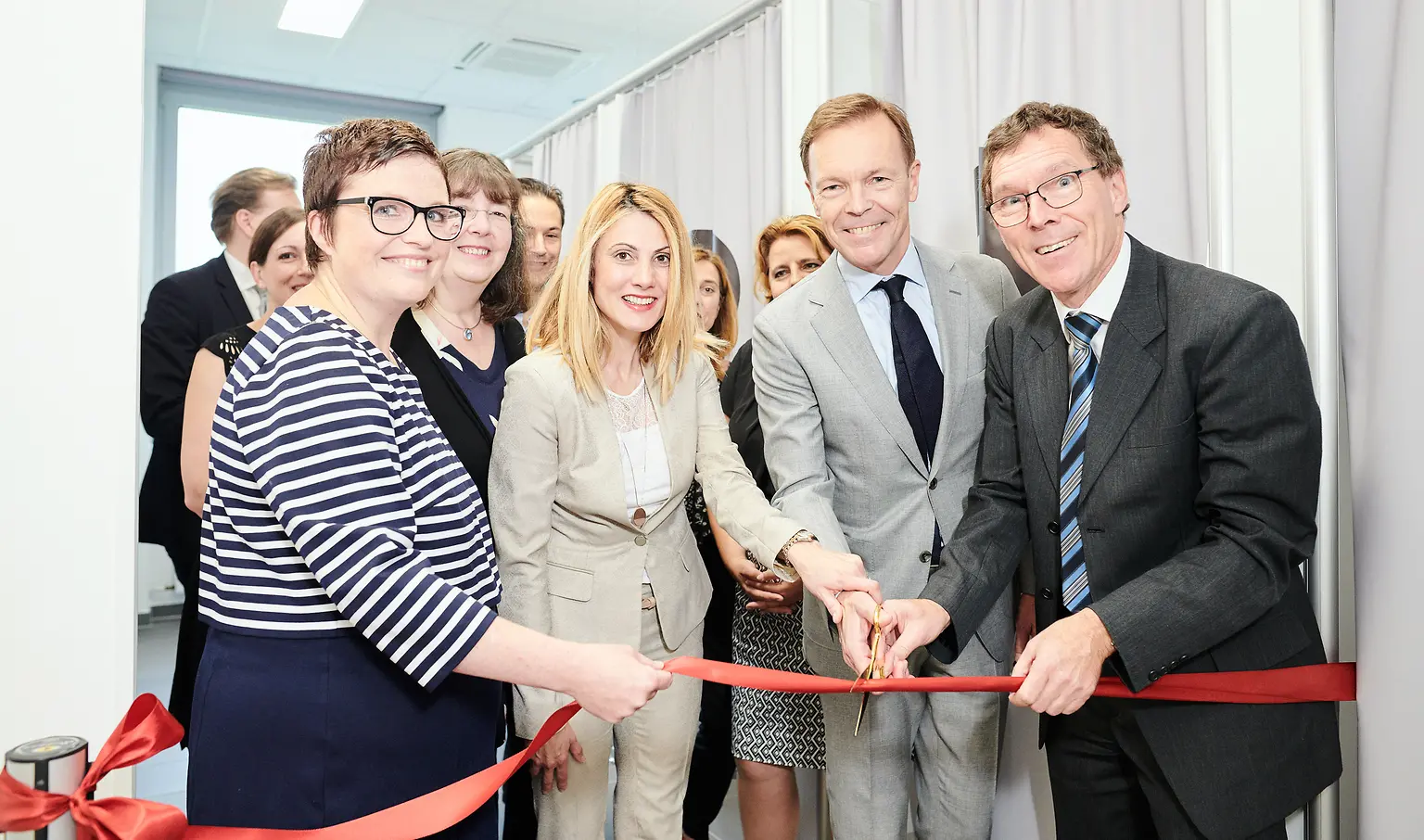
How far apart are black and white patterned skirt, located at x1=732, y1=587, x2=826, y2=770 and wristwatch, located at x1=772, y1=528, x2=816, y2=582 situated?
550 millimetres

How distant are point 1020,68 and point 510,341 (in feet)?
5.14

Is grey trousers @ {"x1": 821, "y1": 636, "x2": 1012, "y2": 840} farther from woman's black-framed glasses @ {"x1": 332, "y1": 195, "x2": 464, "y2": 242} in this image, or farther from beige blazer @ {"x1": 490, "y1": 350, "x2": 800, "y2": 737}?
woman's black-framed glasses @ {"x1": 332, "y1": 195, "x2": 464, "y2": 242}

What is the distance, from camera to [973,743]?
2.05m

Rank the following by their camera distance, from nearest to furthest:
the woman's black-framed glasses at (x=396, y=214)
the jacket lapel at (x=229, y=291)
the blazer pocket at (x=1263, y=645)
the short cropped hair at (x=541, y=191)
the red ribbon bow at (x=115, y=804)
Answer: the red ribbon bow at (x=115, y=804)
the woman's black-framed glasses at (x=396, y=214)
the blazer pocket at (x=1263, y=645)
the short cropped hair at (x=541, y=191)
the jacket lapel at (x=229, y=291)

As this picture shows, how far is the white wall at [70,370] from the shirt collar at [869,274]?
1.47 meters

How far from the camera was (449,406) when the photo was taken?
7.00ft

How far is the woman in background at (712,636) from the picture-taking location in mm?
2828

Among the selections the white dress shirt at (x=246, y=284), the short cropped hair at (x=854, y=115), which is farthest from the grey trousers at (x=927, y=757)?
the white dress shirt at (x=246, y=284)

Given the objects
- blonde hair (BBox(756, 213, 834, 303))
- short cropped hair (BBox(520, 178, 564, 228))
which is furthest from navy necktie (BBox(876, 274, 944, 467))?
short cropped hair (BBox(520, 178, 564, 228))

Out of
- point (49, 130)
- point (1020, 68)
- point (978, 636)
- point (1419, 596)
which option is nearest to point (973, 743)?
point (978, 636)

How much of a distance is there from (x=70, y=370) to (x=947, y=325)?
177 centimetres

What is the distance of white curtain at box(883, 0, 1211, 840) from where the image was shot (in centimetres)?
218

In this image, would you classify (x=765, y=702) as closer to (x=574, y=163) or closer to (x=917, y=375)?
(x=917, y=375)

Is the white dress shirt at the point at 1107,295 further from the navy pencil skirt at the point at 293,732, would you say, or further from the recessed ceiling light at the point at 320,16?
the recessed ceiling light at the point at 320,16
